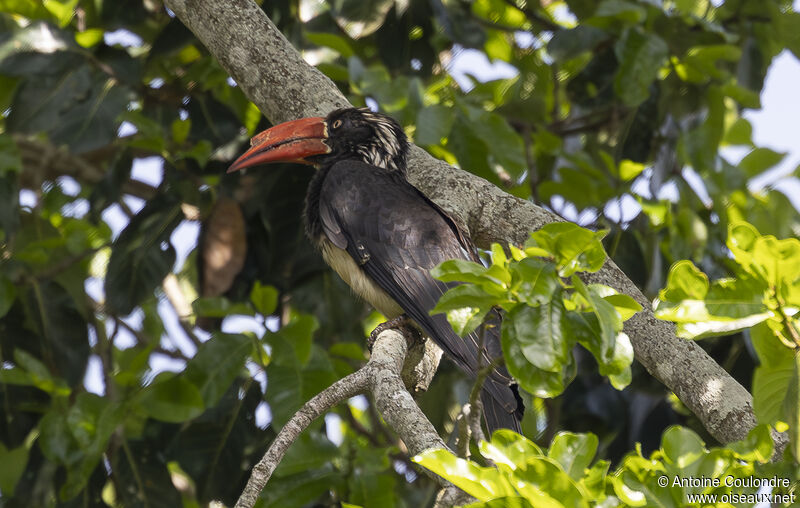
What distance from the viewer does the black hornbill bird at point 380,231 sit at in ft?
8.69

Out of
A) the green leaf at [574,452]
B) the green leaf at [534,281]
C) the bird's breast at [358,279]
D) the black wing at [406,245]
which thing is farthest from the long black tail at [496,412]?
the green leaf at [534,281]

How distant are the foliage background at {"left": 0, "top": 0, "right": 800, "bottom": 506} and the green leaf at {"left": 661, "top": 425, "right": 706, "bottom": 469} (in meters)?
1.62

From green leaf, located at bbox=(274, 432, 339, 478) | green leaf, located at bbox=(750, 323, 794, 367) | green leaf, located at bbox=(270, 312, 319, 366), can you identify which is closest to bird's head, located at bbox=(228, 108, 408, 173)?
green leaf, located at bbox=(270, 312, 319, 366)

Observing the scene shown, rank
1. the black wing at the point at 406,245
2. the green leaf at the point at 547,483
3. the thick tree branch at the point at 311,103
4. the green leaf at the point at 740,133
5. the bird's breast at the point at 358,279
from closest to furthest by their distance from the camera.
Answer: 1. the green leaf at the point at 547,483
2. the thick tree branch at the point at 311,103
3. the black wing at the point at 406,245
4. the bird's breast at the point at 358,279
5. the green leaf at the point at 740,133

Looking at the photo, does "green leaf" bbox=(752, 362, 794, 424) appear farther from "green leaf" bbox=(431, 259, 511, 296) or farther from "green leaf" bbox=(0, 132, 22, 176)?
"green leaf" bbox=(0, 132, 22, 176)

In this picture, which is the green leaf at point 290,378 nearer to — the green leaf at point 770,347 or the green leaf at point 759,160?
the green leaf at point 770,347

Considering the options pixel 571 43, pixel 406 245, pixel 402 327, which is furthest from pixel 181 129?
pixel 571 43

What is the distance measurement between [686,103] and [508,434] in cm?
262

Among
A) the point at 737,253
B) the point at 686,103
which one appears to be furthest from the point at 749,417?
the point at 686,103

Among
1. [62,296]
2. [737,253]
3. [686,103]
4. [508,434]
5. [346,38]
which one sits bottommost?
[62,296]

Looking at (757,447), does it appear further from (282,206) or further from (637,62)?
(282,206)

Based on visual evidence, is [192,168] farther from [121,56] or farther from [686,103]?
[686,103]

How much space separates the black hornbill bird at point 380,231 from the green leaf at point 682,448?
1.04m

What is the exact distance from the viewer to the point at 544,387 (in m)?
1.48
